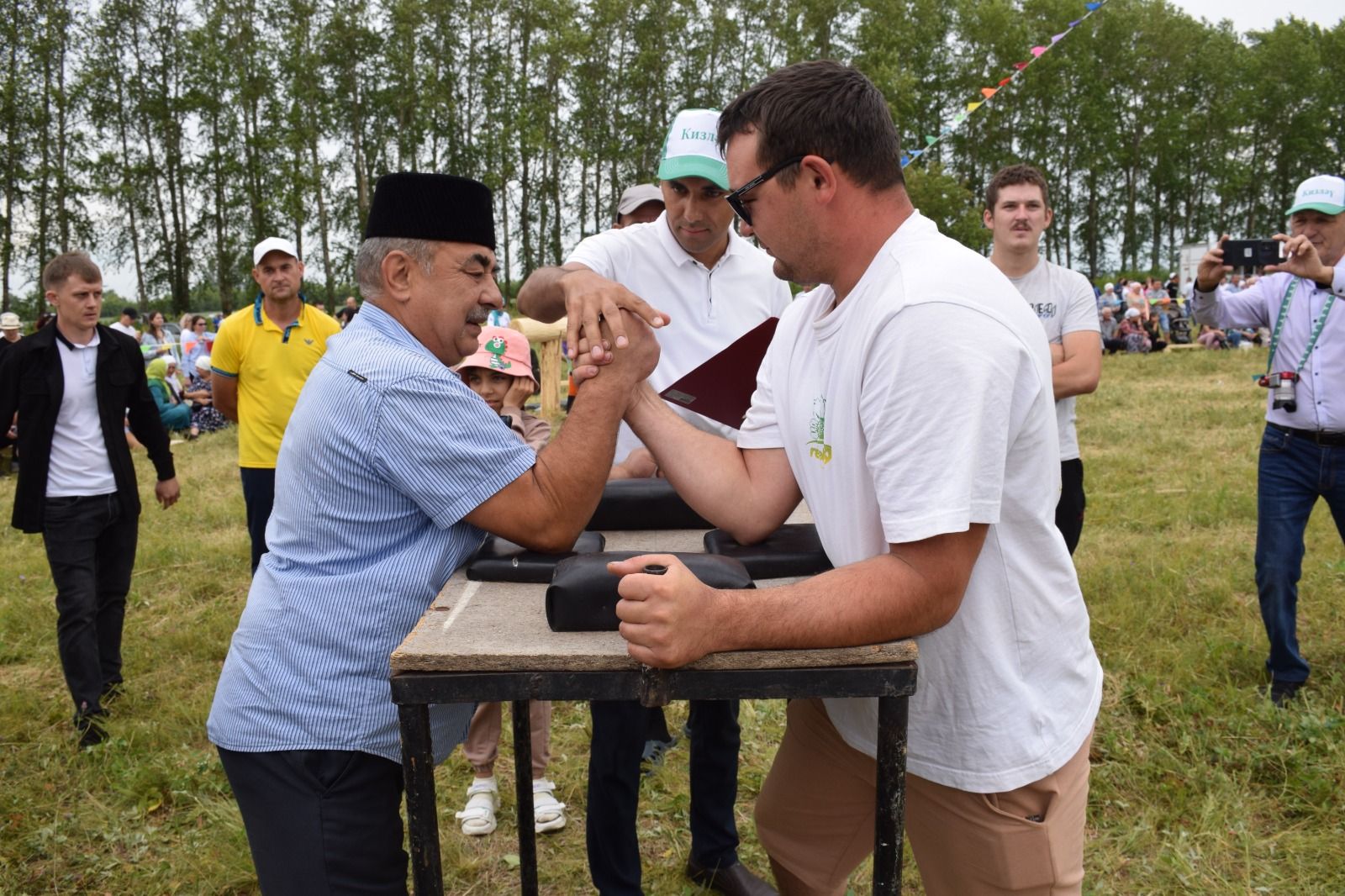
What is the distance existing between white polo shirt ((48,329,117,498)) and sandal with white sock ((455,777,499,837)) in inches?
99.0

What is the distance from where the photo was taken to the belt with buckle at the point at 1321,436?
4.22 metres

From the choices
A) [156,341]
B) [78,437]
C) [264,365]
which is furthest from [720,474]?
[156,341]

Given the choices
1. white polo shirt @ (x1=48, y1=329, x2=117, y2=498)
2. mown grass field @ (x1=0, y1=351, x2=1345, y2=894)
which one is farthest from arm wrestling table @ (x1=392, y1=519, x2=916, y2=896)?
white polo shirt @ (x1=48, y1=329, x2=117, y2=498)

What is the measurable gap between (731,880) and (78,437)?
377 centimetres

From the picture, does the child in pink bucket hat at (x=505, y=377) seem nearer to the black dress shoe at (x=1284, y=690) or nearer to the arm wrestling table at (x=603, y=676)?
the arm wrestling table at (x=603, y=676)

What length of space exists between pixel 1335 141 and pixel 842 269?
198 ft

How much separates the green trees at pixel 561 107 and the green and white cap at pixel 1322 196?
3045 cm

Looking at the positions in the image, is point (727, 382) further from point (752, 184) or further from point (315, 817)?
point (315, 817)

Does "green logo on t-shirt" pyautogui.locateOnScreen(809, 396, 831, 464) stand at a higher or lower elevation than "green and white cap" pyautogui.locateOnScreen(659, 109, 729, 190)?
lower

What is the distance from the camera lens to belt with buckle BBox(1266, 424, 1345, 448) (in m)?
4.22

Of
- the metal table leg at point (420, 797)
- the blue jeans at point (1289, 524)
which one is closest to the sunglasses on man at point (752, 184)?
the metal table leg at point (420, 797)

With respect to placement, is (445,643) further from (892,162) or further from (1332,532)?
(1332,532)

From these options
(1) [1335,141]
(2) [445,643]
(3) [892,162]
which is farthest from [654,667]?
(1) [1335,141]

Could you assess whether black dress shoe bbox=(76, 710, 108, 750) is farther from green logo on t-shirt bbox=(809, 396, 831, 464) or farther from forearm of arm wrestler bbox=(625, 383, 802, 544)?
green logo on t-shirt bbox=(809, 396, 831, 464)
